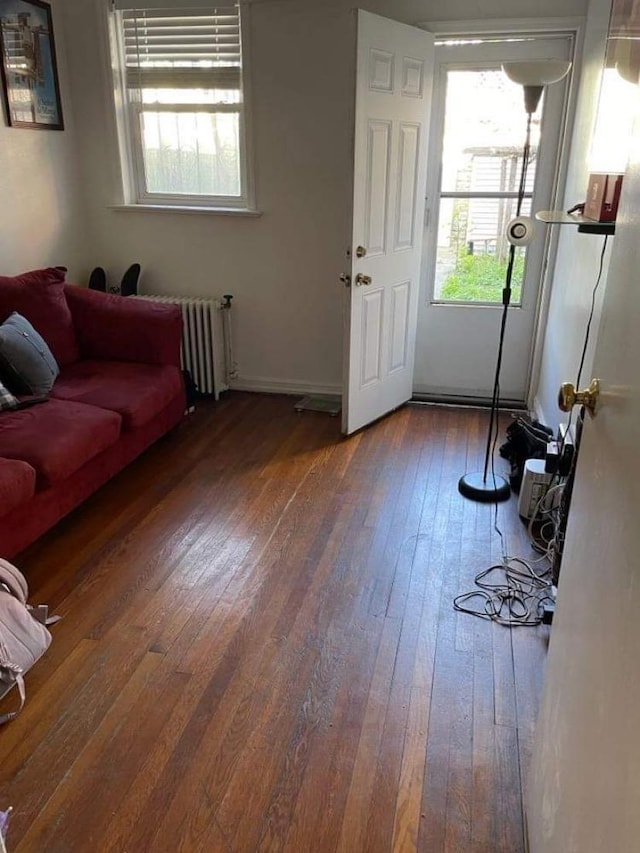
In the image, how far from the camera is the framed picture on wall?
343cm

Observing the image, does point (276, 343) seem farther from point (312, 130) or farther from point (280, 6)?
point (280, 6)

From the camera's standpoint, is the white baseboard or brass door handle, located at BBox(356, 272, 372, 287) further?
the white baseboard

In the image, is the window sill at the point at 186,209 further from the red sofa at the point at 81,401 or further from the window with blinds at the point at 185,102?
the red sofa at the point at 81,401

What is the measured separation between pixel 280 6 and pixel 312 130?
65 centimetres

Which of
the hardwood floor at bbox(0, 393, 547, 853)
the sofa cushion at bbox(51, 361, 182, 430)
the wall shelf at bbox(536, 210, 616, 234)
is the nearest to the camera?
the hardwood floor at bbox(0, 393, 547, 853)

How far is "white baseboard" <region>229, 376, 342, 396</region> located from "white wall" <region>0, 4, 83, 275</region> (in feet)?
4.29

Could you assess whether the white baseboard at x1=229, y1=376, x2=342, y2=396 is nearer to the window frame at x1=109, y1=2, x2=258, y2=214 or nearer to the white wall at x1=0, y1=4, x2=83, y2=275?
the window frame at x1=109, y1=2, x2=258, y2=214

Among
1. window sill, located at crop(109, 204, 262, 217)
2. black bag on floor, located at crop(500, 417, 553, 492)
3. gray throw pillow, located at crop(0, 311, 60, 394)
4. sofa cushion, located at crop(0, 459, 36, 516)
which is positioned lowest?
black bag on floor, located at crop(500, 417, 553, 492)

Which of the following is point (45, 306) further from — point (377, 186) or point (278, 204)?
point (377, 186)

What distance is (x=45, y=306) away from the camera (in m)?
3.25

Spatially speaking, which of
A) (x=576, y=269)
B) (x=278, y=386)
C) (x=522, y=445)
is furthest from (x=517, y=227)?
(x=278, y=386)

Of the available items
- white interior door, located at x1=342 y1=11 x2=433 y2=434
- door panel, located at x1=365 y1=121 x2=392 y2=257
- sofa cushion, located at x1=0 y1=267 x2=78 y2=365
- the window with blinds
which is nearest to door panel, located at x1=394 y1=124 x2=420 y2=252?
white interior door, located at x1=342 y1=11 x2=433 y2=434

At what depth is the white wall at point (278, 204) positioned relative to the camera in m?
3.59

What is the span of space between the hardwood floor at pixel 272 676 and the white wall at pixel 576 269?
74 centimetres
